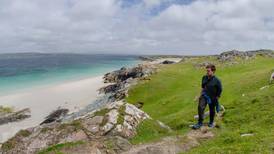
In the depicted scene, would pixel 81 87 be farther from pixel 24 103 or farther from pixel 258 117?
pixel 258 117

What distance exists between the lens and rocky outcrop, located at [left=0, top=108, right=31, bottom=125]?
162 feet

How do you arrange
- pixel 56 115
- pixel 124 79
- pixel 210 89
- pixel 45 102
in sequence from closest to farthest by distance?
pixel 210 89, pixel 56 115, pixel 45 102, pixel 124 79

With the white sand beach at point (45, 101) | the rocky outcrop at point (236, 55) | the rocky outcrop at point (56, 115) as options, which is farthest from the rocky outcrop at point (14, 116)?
the rocky outcrop at point (236, 55)

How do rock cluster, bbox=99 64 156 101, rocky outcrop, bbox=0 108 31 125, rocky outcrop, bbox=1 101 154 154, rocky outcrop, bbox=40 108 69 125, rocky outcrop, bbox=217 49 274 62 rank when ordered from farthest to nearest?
rocky outcrop, bbox=217 49 274 62 < rock cluster, bbox=99 64 156 101 < rocky outcrop, bbox=0 108 31 125 < rocky outcrop, bbox=40 108 69 125 < rocky outcrop, bbox=1 101 154 154

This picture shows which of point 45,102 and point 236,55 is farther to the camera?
point 236,55

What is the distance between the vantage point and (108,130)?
727 inches

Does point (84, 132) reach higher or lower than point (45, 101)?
higher

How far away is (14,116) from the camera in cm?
5119

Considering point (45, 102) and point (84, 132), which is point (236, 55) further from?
point (84, 132)

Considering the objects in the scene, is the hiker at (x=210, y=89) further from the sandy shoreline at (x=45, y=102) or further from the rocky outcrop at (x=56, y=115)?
the rocky outcrop at (x=56, y=115)

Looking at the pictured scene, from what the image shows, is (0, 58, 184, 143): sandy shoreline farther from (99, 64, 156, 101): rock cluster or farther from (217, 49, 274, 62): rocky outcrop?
(217, 49, 274, 62): rocky outcrop

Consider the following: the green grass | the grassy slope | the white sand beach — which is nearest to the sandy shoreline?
the white sand beach

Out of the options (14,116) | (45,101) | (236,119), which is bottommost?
(14,116)

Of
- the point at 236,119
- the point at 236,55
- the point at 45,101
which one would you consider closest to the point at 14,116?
the point at 45,101
